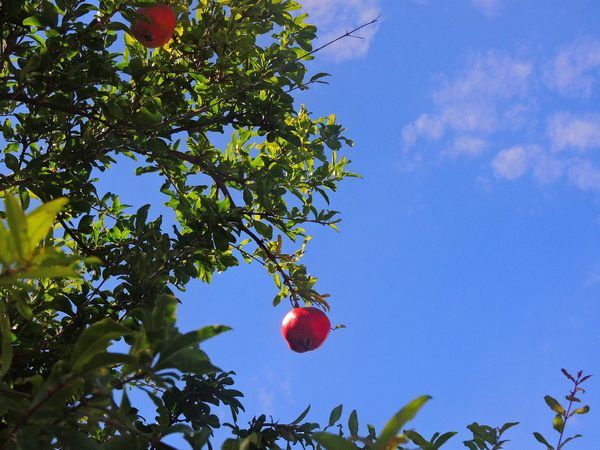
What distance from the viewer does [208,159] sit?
208 inches

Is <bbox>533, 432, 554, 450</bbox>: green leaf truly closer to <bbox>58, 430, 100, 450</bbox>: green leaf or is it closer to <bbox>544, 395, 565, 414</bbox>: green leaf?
<bbox>544, 395, 565, 414</bbox>: green leaf

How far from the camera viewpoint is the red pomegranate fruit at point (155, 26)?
4289mm

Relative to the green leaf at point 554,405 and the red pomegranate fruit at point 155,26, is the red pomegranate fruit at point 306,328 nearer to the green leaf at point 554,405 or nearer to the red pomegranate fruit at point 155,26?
the red pomegranate fruit at point 155,26

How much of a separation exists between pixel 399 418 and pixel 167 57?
3.96 meters

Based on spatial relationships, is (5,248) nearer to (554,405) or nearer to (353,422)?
(353,422)

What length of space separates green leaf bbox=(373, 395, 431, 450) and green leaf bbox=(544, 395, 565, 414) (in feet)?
4.03

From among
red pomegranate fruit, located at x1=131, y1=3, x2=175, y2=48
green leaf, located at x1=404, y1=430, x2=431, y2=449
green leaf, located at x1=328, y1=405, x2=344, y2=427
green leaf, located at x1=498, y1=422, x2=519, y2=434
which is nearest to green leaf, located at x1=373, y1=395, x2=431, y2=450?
green leaf, located at x1=404, y1=430, x2=431, y2=449

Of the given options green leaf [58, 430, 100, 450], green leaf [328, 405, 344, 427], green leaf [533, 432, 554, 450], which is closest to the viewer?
green leaf [58, 430, 100, 450]

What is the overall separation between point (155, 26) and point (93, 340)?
314 cm

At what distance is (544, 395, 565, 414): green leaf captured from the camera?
2438 mm

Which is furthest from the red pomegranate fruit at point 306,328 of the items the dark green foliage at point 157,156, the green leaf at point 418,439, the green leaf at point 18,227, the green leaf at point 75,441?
the green leaf at point 18,227

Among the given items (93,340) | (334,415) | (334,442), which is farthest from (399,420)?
(334,415)

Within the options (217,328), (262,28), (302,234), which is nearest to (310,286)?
(302,234)

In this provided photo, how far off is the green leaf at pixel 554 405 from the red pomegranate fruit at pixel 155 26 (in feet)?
10.6
